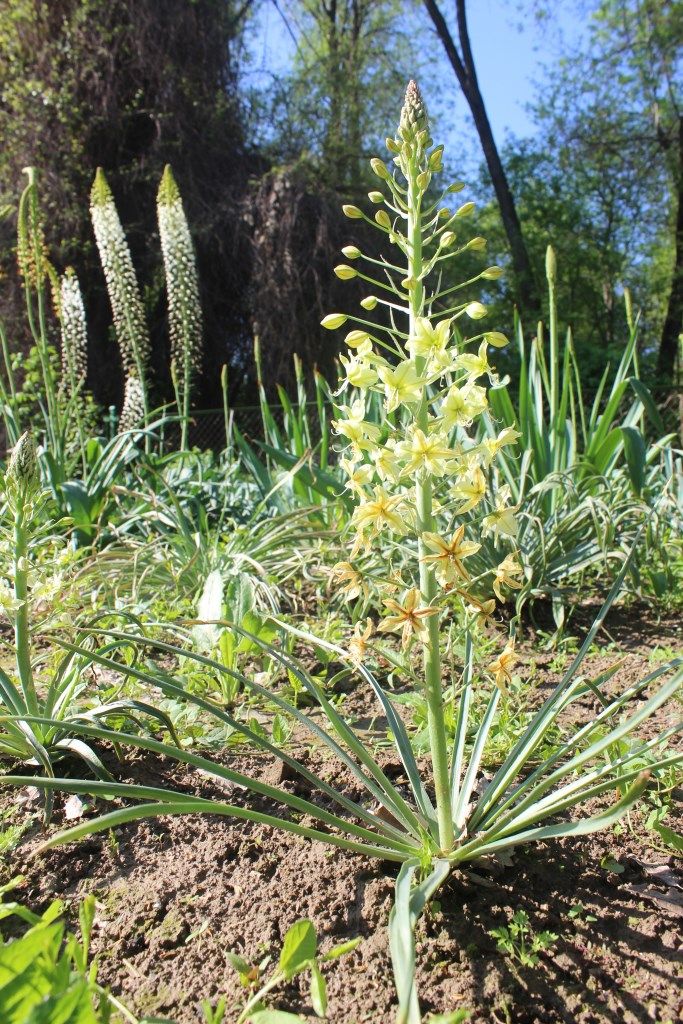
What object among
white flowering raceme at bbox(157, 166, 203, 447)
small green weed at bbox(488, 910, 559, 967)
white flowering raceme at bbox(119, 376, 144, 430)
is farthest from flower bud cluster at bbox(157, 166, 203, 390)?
small green weed at bbox(488, 910, 559, 967)

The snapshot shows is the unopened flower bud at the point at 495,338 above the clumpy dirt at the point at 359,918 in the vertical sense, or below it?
above

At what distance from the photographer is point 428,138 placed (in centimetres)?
138

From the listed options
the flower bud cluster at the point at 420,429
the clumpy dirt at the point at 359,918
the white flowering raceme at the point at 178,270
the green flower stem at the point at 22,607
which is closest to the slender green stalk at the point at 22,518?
the green flower stem at the point at 22,607

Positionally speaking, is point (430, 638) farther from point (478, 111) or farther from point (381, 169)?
point (478, 111)

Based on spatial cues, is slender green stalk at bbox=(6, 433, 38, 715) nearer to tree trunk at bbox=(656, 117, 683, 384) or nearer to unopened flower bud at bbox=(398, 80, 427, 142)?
unopened flower bud at bbox=(398, 80, 427, 142)

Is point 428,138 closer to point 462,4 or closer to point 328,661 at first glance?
point 328,661

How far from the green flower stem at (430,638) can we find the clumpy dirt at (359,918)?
0.15 m

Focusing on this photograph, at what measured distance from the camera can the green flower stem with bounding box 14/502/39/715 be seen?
1.65 metres

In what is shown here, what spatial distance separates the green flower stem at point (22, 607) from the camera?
5.42 feet

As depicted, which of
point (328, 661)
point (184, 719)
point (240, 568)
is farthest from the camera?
point (240, 568)

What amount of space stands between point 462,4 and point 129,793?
52.1ft

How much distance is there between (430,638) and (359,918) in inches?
20.7

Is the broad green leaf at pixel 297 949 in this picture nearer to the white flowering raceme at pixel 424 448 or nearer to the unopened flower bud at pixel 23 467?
the white flowering raceme at pixel 424 448

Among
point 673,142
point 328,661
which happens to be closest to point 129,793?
point 328,661
